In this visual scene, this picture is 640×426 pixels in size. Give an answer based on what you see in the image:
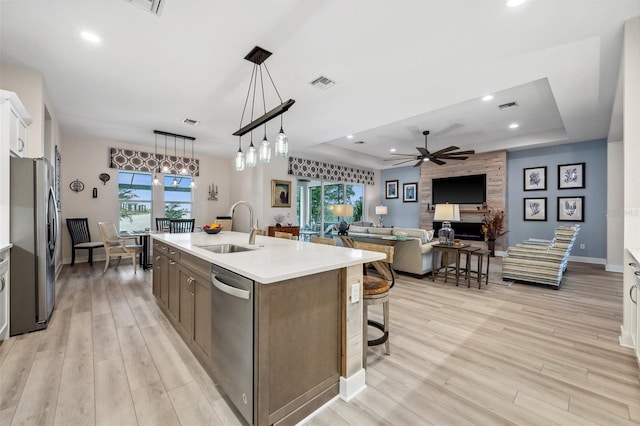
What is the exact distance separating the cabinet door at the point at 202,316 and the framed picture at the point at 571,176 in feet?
26.0

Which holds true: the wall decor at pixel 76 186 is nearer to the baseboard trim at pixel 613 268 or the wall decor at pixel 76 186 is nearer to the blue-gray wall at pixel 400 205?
the blue-gray wall at pixel 400 205

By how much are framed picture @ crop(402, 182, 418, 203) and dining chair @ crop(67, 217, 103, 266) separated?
8368mm

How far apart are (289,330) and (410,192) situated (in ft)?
27.9

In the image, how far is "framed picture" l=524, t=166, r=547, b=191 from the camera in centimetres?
666

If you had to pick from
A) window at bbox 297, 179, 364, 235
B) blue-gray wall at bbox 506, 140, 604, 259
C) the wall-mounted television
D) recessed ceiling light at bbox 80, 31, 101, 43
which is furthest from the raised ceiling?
window at bbox 297, 179, 364, 235

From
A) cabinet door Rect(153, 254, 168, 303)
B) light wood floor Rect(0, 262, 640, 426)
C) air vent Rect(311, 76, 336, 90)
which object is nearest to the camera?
light wood floor Rect(0, 262, 640, 426)

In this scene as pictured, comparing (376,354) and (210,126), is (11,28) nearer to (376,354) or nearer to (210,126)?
(210,126)

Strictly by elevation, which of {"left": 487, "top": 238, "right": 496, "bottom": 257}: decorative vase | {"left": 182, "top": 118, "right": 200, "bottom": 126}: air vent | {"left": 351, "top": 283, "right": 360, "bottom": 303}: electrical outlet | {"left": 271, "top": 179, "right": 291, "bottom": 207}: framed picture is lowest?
{"left": 487, "top": 238, "right": 496, "bottom": 257}: decorative vase

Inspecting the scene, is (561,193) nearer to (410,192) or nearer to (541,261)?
(541,261)

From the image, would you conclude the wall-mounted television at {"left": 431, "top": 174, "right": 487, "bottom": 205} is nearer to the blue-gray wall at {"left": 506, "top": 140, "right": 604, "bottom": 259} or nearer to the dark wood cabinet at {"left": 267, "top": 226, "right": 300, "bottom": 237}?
the blue-gray wall at {"left": 506, "top": 140, "right": 604, "bottom": 259}

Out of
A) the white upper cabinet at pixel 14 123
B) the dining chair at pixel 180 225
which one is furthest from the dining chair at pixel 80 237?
the white upper cabinet at pixel 14 123

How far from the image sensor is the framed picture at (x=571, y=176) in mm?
6176

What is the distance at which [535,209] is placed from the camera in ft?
22.1

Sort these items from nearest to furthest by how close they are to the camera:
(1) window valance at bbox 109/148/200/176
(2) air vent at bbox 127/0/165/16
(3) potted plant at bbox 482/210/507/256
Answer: (2) air vent at bbox 127/0/165/16 → (1) window valance at bbox 109/148/200/176 → (3) potted plant at bbox 482/210/507/256
